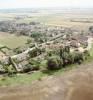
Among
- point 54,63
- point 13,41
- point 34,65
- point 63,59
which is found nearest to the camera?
point 54,63

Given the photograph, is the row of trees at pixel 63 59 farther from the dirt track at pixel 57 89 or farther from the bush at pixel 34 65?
the dirt track at pixel 57 89

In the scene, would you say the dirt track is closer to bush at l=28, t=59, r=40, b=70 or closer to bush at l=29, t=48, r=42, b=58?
bush at l=28, t=59, r=40, b=70

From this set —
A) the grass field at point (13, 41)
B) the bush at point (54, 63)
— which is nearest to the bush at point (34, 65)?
the bush at point (54, 63)

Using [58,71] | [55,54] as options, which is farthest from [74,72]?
[55,54]

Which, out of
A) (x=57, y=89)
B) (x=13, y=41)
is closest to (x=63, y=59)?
(x=57, y=89)

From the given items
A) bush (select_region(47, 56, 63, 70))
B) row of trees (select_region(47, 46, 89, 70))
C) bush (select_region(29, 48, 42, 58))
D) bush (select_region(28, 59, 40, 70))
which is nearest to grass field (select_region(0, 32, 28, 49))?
bush (select_region(29, 48, 42, 58))

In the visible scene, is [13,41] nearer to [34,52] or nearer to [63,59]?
[34,52]

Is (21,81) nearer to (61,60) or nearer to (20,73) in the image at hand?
(20,73)
